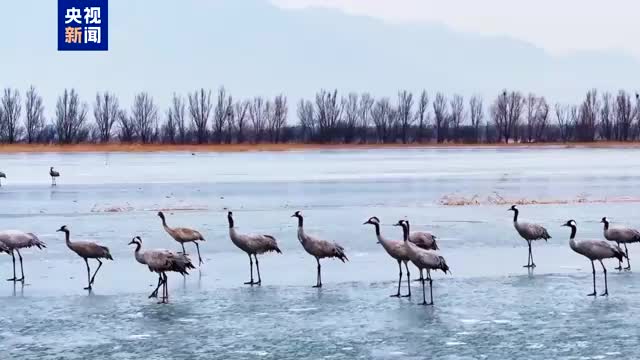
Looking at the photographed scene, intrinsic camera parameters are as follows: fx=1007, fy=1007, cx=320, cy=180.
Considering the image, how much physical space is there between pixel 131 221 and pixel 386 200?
976 centimetres

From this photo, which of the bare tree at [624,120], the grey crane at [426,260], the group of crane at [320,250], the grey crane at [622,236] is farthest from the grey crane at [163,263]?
the bare tree at [624,120]

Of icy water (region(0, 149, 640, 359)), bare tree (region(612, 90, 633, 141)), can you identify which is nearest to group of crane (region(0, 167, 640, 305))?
icy water (region(0, 149, 640, 359))

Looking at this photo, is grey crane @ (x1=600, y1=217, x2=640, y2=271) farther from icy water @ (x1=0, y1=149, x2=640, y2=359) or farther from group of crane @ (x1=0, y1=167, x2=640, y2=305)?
icy water @ (x1=0, y1=149, x2=640, y2=359)

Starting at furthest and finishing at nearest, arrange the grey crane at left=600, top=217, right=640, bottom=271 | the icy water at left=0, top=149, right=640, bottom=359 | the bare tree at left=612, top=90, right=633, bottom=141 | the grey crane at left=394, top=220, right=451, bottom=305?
the bare tree at left=612, top=90, right=633, bottom=141 → the grey crane at left=600, top=217, right=640, bottom=271 → the grey crane at left=394, top=220, right=451, bottom=305 → the icy water at left=0, top=149, right=640, bottom=359

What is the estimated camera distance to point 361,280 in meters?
14.9

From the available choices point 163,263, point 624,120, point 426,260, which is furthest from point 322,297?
point 624,120

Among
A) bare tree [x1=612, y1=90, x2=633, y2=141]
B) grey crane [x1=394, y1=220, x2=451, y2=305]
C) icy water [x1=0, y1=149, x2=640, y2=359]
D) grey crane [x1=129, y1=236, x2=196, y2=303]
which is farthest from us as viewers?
bare tree [x1=612, y1=90, x2=633, y2=141]

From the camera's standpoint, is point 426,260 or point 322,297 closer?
point 426,260

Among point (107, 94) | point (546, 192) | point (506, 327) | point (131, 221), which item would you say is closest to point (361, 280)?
point (506, 327)

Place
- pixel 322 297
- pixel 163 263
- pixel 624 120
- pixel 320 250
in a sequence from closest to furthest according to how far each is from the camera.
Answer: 1. pixel 163 263
2. pixel 322 297
3. pixel 320 250
4. pixel 624 120

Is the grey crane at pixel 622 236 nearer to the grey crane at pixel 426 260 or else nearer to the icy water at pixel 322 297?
the icy water at pixel 322 297

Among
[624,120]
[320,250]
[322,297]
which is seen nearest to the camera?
[322,297]

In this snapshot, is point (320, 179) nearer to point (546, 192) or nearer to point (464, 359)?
point (546, 192)

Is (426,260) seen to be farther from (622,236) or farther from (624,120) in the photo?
(624,120)
